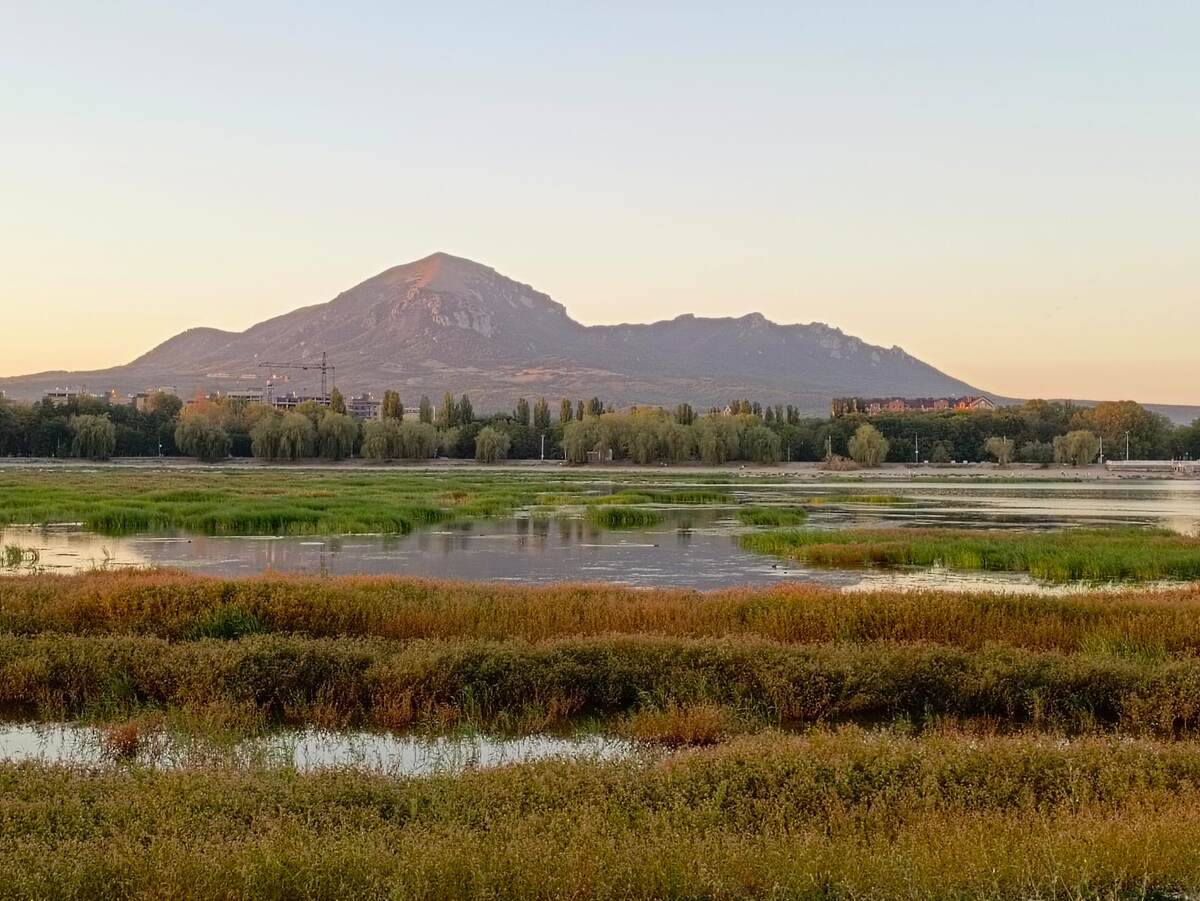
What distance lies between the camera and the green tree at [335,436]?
→ 164875 millimetres

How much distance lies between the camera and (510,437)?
188 m

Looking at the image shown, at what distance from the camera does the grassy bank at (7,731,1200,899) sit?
28.1 ft

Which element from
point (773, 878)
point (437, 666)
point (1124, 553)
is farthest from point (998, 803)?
point (1124, 553)

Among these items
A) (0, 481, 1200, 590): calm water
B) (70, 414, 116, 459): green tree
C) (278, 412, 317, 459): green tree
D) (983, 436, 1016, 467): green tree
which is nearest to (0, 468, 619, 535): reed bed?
(0, 481, 1200, 590): calm water

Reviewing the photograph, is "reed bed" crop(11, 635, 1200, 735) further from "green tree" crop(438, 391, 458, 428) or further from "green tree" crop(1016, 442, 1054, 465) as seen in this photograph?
"green tree" crop(1016, 442, 1054, 465)

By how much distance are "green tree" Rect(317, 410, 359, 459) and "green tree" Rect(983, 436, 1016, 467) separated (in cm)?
9729

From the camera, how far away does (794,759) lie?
Result: 40.1ft

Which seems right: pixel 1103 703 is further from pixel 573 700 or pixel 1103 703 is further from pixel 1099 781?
pixel 573 700

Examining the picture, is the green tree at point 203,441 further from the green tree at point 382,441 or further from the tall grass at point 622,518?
the tall grass at point 622,518

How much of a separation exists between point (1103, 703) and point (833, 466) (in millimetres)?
155614

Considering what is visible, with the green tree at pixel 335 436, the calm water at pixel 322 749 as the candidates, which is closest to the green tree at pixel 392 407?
the green tree at pixel 335 436

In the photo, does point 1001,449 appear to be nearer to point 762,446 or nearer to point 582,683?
point 762,446

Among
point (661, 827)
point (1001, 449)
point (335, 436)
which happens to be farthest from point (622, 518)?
point (1001, 449)

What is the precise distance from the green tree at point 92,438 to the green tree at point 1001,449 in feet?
423
